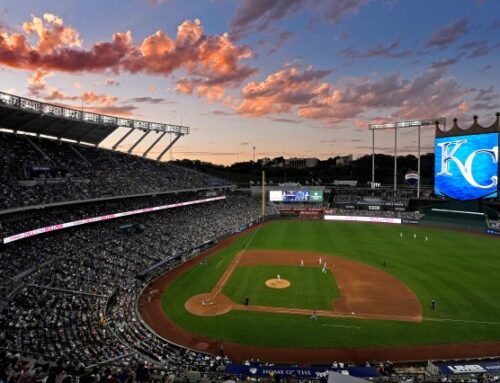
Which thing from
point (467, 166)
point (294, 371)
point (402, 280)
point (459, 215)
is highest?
point (467, 166)

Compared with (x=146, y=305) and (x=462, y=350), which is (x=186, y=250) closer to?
(x=146, y=305)

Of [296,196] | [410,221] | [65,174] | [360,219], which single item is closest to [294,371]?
[65,174]

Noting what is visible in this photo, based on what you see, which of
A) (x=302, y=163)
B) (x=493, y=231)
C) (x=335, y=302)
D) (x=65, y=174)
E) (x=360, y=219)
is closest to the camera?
(x=335, y=302)

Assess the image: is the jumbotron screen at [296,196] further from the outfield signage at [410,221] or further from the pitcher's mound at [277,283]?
the pitcher's mound at [277,283]

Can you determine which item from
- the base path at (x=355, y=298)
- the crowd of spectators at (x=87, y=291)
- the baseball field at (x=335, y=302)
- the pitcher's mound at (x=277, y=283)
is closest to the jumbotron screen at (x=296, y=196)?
the baseball field at (x=335, y=302)

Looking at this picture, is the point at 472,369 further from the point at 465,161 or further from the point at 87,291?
the point at 465,161

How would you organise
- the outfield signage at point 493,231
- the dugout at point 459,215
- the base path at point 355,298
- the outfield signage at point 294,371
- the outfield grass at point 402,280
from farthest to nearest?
the dugout at point 459,215
the outfield signage at point 493,231
the base path at point 355,298
the outfield grass at point 402,280
the outfield signage at point 294,371

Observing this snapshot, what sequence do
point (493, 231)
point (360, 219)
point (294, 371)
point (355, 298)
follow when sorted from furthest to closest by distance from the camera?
point (360, 219) → point (493, 231) → point (355, 298) → point (294, 371)
